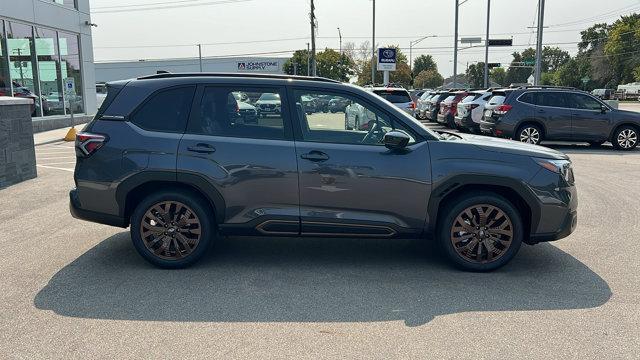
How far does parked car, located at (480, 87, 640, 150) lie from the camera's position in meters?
15.0

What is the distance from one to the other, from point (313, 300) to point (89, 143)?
8.56 feet

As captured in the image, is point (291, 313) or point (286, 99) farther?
point (286, 99)

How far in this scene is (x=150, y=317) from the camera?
4129 mm

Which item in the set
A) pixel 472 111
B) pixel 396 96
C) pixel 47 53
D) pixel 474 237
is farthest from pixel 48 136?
pixel 474 237

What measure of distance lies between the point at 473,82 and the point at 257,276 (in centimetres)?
13869

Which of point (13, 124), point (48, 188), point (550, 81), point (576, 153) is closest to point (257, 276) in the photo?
point (48, 188)

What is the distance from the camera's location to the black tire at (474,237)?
5031mm

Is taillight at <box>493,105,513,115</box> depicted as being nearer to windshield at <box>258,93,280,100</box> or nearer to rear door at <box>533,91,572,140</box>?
rear door at <box>533,91,572,140</box>

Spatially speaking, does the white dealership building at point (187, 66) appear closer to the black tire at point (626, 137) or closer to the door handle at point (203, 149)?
the black tire at point (626, 137)

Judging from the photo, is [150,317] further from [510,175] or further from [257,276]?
[510,175]

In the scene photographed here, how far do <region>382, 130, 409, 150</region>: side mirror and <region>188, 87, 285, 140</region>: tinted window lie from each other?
3.19 ft

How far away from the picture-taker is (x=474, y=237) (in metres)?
5.10

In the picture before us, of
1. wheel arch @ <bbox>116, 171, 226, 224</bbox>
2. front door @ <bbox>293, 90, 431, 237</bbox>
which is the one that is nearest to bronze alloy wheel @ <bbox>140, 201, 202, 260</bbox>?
wheel arch @ <bbox>116, 171, 226, 224</bbox>

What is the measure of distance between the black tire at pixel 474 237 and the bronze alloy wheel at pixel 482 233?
0.03 ft
